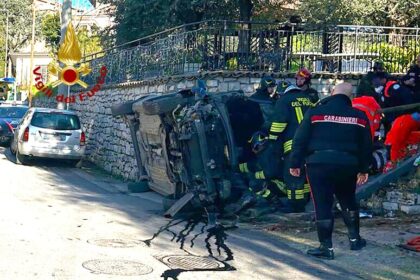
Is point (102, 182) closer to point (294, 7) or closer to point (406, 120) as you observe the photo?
point (406, 120)

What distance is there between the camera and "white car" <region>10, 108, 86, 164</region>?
17641 mm

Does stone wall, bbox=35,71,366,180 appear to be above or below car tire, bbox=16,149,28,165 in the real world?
above

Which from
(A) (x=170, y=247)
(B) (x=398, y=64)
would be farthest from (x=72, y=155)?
(A) (x=170, y=247)

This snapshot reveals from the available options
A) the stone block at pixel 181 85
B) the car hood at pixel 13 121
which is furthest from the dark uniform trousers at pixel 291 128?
the car hood at pixel 13 121

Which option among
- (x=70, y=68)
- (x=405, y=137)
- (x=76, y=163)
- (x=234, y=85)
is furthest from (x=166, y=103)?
(x=70, y=68)

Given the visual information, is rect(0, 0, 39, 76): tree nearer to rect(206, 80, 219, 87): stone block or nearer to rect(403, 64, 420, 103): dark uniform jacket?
rect(206, 80, 219, 87): stone block

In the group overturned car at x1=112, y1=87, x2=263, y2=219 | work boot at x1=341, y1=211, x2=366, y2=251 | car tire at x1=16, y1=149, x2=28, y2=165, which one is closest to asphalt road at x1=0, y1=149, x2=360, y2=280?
overturned car at x1=112, y1=87, x2=263, y2=219

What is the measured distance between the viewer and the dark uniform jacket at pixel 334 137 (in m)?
6.81

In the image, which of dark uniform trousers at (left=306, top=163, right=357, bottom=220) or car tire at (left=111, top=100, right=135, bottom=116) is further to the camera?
car tire at (left=111, top=100, right=135, bottom=116)

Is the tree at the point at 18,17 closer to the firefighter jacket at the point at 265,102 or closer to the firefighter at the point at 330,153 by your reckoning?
the firefighter jacket at the point at 265,102

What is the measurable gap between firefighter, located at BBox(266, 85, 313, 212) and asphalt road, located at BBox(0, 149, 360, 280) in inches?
40.0

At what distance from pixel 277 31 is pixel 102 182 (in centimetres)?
541

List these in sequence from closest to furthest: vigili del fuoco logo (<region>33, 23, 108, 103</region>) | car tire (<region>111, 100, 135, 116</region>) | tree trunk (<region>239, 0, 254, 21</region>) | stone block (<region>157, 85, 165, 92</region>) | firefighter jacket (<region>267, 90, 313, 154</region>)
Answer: firefighter jacket (<region>267, 90, 313, 154</region>) → car tire (<region>111, 100, 135, 116</region>) → stone block (<region>157, 85, 165, 92</region>) → tree trunk (<region>239, 0, 254, 21</region>) → vigili del fuoco logo (<region>33, 23, 108, 103</region>)

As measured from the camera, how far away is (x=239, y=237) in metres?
8.14
